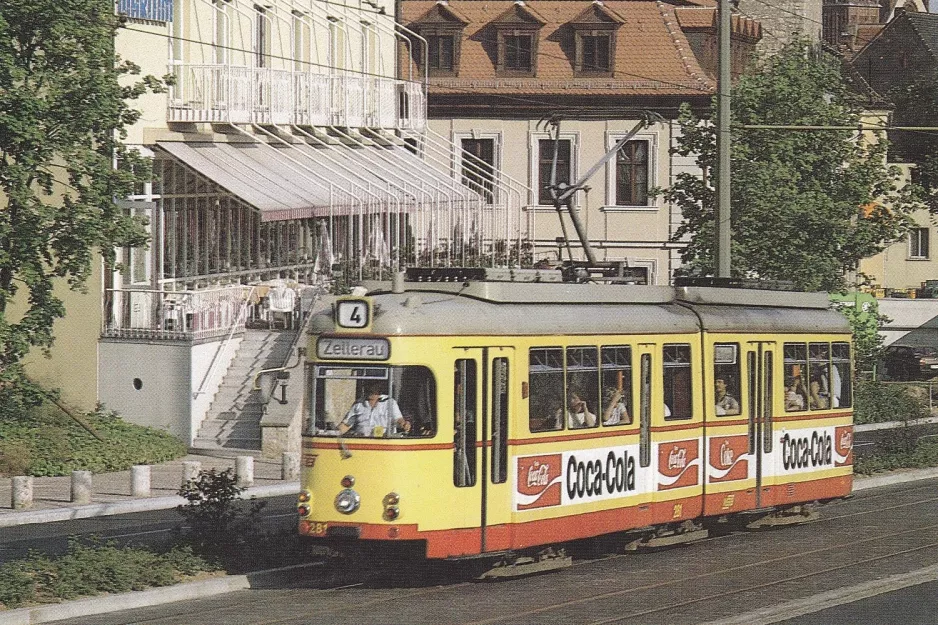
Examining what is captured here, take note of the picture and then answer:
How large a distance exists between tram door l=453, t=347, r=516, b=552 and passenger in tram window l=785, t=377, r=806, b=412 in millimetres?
6458

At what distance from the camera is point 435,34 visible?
59.9 meters

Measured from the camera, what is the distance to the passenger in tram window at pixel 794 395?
2395cm

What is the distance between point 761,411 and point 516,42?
1487 inches

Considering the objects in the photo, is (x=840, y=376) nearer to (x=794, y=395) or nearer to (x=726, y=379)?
(x=794, y=395)

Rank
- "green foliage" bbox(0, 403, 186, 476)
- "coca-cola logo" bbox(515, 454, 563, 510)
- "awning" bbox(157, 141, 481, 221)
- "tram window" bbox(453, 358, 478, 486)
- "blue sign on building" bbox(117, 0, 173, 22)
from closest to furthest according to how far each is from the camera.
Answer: "tram window" bbox(453, 358, 478, 486)
"coca-cola logo" bbox(515, 454, 563, 510)
"green foliage" bbox(0, 403, 186, 476)
"blue sign on building" bbox(117, 0, 173, 22)
"awning" bbox(157, 141, 481, 221)

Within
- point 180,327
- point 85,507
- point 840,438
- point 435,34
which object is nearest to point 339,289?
A: point 180,327

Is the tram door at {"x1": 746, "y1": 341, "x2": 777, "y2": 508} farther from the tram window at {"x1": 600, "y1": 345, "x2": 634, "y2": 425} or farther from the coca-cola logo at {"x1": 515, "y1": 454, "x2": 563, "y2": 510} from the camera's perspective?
the coca-cola logo at {"x1": 515, "y1": 454, "x2": 563, "y2": 510}

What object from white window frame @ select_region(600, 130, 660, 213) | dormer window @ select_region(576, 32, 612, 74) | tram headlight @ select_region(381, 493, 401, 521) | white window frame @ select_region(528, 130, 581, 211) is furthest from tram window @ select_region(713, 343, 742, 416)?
dormer window @ select_region(576, 32, 612, 74)

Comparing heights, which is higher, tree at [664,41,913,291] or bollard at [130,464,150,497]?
tree at [664,41,913,291]

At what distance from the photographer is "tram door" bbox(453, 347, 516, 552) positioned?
59.0 feet

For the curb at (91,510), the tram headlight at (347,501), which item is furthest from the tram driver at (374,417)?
the curb at (91,510)

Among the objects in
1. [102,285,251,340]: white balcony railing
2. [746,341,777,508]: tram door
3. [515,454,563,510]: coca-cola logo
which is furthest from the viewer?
[102,285,251,340]: white balcony railing

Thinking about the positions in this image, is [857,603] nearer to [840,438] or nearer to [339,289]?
[840,438]

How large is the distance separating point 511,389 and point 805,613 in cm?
361
